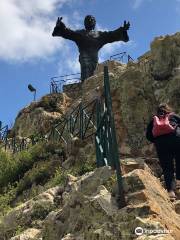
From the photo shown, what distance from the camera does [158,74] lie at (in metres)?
15.6

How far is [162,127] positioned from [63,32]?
799 inches

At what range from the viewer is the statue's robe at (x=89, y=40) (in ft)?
93.5

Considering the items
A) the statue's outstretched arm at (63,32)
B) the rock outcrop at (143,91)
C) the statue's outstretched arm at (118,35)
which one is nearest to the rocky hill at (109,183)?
the rock outcrop at (143,91)

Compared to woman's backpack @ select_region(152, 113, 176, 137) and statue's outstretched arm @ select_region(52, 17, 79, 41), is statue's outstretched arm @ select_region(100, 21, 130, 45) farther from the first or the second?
woman's backpack @ select_region(152, 113, 176, 137)

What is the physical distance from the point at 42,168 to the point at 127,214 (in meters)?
6.10

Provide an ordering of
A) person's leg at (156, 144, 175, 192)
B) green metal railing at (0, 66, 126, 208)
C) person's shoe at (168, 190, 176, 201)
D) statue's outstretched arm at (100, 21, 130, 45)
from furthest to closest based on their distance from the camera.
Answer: statue's outstretched arm at (100, 21, 130, 45), person's leg at (156, 144, 175, 192), person's shoe at (168, 190, 176, 201), green metal railing at (0, 66, 126, 208)

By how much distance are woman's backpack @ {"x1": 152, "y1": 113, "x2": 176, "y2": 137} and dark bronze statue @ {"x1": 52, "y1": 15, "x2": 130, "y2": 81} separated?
1923 centimetres

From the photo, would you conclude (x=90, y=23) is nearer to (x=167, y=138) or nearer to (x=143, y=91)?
(x=143, y=91)

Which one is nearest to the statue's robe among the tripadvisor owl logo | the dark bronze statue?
the dark bronze statue

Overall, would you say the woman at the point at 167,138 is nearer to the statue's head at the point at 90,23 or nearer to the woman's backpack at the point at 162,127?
the woman's backpack at the point at 162,127

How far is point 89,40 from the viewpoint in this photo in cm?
2898

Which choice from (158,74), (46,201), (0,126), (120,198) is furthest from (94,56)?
(120,198)

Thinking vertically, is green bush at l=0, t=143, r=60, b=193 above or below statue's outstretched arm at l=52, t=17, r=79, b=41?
below

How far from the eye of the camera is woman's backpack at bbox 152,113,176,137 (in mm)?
8781
